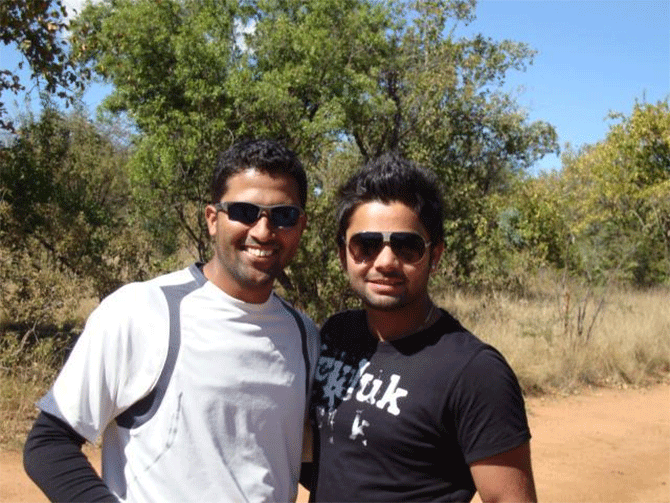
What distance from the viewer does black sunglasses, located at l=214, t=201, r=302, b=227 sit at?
2154 millimetres

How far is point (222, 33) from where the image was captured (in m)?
9.59

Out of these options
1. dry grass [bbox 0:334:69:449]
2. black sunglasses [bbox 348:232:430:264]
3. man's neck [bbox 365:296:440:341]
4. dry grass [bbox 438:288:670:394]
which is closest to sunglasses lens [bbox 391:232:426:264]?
black sunglasses [bbox 348:232:430:264]

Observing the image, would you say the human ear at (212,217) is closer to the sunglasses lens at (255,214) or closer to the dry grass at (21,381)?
the sunglasses lens at (255,214)

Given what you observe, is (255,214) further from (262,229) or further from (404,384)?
(404,384)

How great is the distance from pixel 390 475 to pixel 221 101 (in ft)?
25.0

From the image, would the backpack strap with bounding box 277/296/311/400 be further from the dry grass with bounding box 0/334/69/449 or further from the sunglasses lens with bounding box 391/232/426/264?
the dry grass with bounding box 0/334/69/449

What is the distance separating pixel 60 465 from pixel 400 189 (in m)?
1.12

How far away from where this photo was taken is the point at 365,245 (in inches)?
84.4

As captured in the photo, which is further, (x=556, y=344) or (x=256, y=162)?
(x=556, y=344)

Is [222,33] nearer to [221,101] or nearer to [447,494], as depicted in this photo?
[221,101]

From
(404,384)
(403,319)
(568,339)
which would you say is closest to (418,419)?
(404,384)

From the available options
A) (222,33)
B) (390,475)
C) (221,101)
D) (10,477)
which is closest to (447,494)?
(390,475)

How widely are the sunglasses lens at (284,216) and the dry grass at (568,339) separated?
7215 millimetres

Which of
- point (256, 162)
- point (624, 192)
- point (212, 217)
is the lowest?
point (212, 217)
